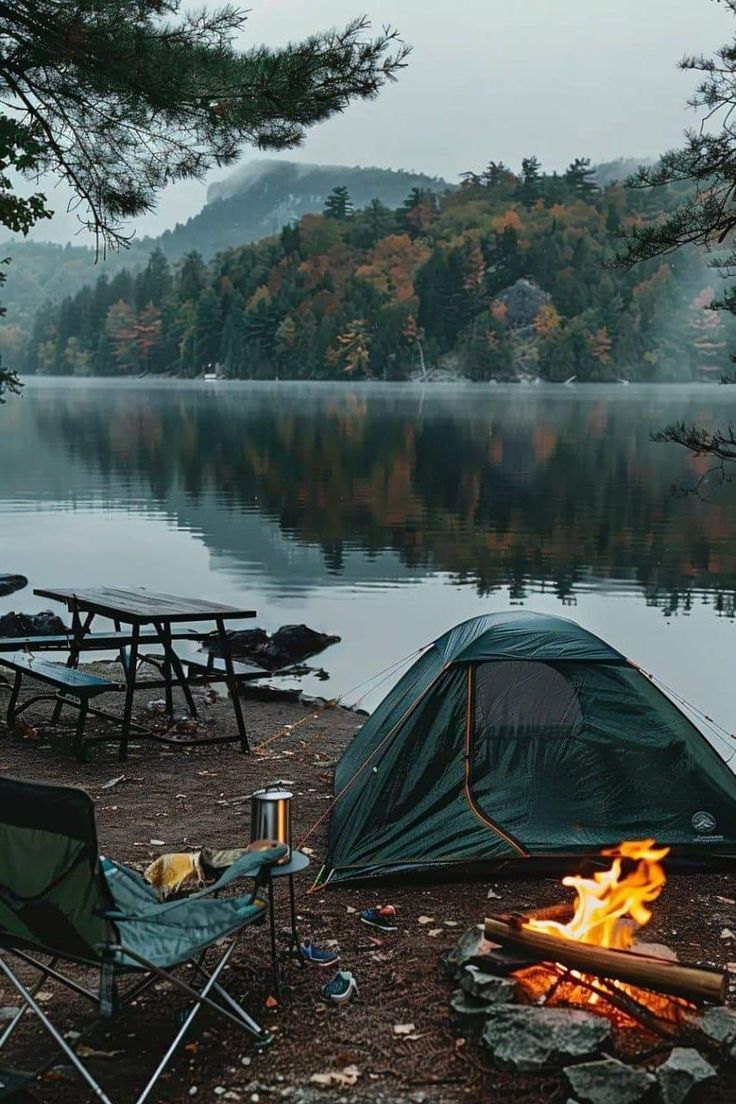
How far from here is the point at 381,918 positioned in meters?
5.52

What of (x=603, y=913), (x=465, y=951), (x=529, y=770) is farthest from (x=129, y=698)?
(x=603, y=913)

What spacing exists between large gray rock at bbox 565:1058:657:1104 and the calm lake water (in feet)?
25.7

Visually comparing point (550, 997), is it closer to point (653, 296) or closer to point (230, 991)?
point (230, 991)

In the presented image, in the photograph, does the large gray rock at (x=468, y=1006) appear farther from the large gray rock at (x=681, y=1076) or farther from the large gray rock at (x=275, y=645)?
the large gray rock at (x=275, y=645)

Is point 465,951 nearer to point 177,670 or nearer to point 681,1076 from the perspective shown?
point 681,1076

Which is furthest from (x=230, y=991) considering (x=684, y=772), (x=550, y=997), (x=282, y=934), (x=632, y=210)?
(x=632, y=210)

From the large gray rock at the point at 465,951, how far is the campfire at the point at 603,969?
0.06m

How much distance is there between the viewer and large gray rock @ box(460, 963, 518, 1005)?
175 inches

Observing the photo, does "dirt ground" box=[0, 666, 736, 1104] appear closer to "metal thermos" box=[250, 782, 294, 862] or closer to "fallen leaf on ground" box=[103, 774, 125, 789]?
"fallen leaf on ground" box=[103, 774, 125, 789]

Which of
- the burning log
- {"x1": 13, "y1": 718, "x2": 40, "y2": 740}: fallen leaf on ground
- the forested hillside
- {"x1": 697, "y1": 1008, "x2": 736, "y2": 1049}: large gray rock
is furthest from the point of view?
the forested hillside

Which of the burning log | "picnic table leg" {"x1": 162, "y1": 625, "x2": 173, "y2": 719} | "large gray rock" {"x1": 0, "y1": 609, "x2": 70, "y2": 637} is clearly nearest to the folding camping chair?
the burning log

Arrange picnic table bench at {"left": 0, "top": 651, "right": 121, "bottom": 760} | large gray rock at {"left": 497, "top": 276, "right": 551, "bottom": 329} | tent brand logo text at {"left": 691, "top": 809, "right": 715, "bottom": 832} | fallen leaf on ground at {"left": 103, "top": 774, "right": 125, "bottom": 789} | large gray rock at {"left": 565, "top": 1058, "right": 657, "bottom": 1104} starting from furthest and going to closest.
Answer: large gray rock at {"left": 497, "top": 276, "right": 551, "bottom": 329}, picnic table bench at {"left": 0, "top": 651, "right": 121, "bottom": 760}, fallen leaf on ground at {"left": 103, "top": 774, "right": 125, "bottom": 789}, tent brand logo text at {"left": 691, "top": 809, "right": 715, "bottom": 832}, large gray rock at {"left": 565, "top": 1058, "right": 657, "bottom": 1104}

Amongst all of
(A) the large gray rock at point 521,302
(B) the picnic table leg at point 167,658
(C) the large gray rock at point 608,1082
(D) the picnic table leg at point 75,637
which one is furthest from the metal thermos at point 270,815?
(A) the large gray rock at point 521,302

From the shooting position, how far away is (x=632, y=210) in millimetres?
156125
